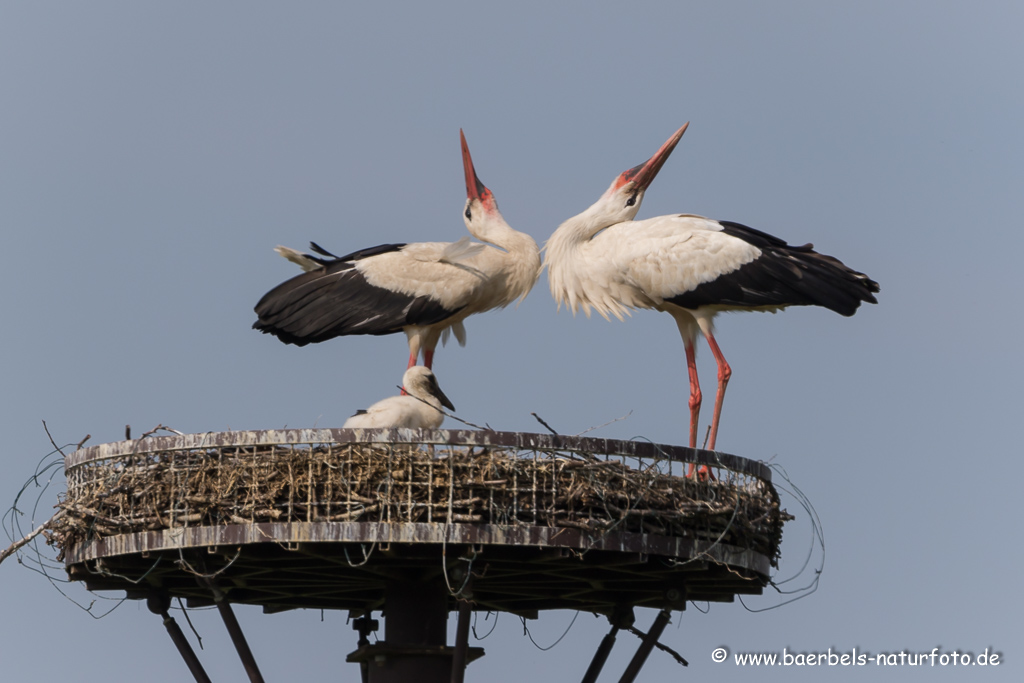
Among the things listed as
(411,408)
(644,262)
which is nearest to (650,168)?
(644,262)

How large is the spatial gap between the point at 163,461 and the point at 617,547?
315 centimetres

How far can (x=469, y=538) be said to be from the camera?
10.7 meters

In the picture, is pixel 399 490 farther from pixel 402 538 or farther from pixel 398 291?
pixel 398 291

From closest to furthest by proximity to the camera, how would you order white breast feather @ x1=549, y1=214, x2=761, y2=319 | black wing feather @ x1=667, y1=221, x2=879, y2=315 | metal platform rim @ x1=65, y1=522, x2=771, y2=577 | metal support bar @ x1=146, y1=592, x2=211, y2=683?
metal platform rim @ x1=65, y1=522, x2=771, y2=577 → metal support bar @ x1=146, y1=592, x2=211, y2=683 → black wing feather @ x1=667, y1=221, x2=879, y2=315 → white breast feather @ x1=549, y1=214, x2=761, y2=319

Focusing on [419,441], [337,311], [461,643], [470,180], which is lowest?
[461,643]

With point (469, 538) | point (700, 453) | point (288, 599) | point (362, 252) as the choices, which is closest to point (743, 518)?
point (700, 453)

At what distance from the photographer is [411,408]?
1219 centimetres

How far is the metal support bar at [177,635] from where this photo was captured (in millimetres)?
12719

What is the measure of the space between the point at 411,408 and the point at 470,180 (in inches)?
222

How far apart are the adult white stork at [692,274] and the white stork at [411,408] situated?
2.29m

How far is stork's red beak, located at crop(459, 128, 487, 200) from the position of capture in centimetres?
1716

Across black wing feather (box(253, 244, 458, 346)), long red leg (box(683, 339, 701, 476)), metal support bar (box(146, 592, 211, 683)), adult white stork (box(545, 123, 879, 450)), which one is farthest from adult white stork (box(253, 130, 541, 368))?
metal support bar (box(146, 592, 211, 683))

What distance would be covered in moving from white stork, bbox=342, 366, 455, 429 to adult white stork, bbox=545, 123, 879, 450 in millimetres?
2292

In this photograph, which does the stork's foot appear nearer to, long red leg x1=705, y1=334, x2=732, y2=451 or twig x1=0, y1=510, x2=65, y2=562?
long red leg x1=705, y1=334, x2=732, y2=451
